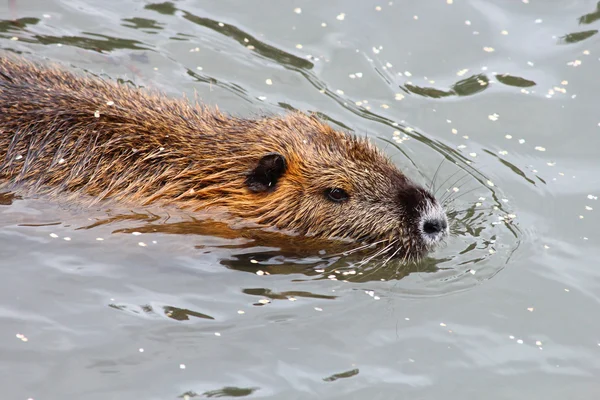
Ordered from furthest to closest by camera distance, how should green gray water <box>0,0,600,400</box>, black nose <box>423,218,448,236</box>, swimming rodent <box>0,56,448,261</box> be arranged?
swimming rodent <box>0,56,448,261</box> → black nose <box>423,218,448,236</box> → green gray water <box>0,0,600,400</box>

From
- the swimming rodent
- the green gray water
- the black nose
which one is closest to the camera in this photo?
the green gray water

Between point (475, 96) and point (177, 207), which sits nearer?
point (177, 207)

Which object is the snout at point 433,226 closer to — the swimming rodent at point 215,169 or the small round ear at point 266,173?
the swimming rodent at point 215,169

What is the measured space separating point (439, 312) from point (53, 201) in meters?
2.51

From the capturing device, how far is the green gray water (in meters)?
4.82

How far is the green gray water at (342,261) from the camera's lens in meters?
4.82

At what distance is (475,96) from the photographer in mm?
7008

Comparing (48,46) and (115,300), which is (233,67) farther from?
(115,300)

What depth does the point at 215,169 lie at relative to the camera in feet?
18.7

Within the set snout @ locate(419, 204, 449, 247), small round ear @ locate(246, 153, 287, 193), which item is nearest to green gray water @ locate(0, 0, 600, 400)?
snout @ locate(419, 204, 449, 247)

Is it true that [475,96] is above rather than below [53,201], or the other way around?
above

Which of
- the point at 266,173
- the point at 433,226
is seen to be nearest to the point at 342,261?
the point at 433,226

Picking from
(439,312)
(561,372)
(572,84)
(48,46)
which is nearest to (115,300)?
(439,312)

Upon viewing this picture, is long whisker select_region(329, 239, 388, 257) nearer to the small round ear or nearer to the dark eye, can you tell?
the dark eye
